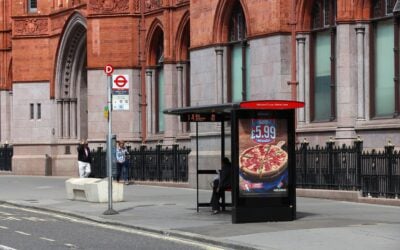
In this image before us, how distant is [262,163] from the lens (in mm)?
19000

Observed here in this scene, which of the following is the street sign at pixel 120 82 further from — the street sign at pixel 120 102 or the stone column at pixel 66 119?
the stone column at pixel 66 119

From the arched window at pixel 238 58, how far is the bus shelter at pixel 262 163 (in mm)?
11593

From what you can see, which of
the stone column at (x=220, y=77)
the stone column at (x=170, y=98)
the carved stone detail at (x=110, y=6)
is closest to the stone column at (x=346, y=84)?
the stone column at (x=220, y=77)

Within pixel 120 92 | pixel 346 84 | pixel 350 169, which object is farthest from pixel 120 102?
pixel 346 84

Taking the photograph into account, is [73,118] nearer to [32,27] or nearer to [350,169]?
[32,27]

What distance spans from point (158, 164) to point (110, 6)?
770 cm

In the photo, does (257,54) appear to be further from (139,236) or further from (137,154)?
(139,236)

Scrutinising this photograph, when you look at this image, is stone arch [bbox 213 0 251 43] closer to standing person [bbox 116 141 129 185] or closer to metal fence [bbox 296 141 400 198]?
standing person [bbox 116 141 129 185]

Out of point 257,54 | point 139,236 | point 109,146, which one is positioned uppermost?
point 257,54

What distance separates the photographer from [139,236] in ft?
58.3

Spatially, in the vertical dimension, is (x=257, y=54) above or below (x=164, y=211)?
above

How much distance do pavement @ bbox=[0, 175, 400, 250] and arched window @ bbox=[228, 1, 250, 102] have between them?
13.1 feet

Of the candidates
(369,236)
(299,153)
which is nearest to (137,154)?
(299,153)

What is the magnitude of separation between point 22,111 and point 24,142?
1.57m
